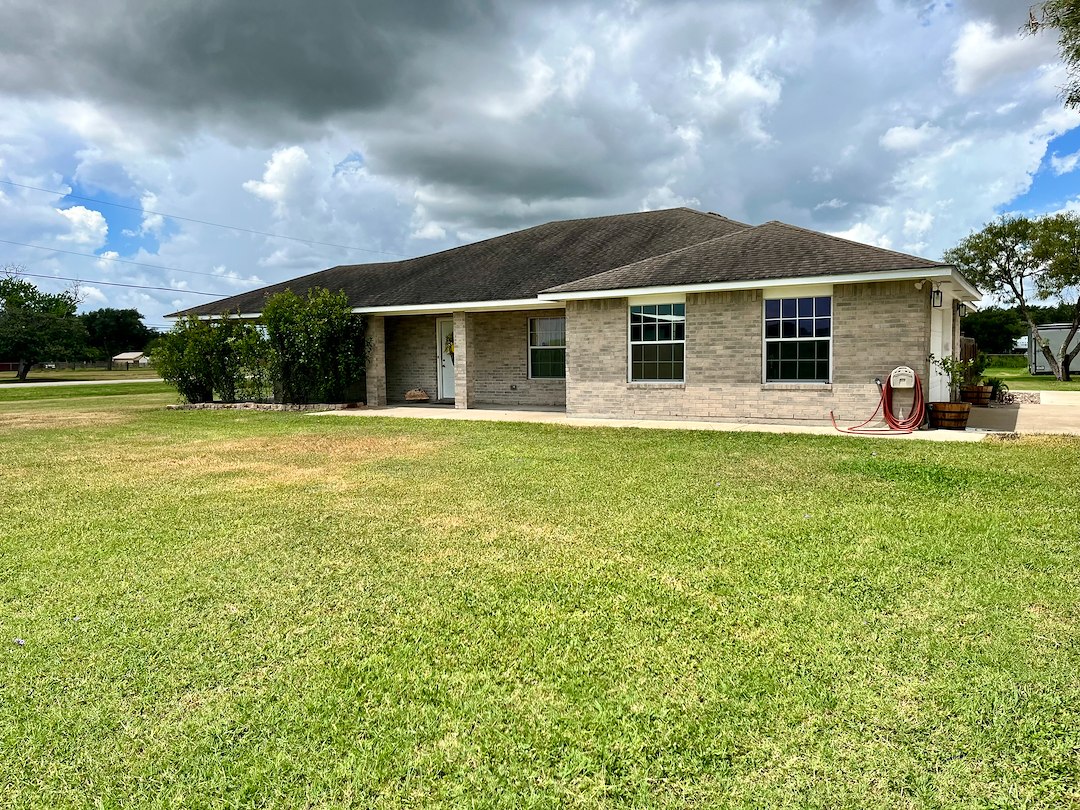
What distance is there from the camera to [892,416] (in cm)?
1249

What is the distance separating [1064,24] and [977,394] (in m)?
10.6

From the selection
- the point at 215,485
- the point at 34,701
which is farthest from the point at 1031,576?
the point at 215,485

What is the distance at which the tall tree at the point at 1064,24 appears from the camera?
32.8 feet

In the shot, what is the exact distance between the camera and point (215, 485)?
784cm

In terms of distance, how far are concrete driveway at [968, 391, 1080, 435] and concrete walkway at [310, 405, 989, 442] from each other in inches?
50.6

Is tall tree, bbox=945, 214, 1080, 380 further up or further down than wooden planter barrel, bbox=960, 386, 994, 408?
further up

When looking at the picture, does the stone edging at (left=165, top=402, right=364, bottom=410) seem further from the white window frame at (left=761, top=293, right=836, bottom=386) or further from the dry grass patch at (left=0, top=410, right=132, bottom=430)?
the white window frame at (left=761, top=293, right=836, bottom=386)

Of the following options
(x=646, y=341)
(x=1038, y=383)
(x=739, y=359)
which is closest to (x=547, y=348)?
(x=646, y=341)

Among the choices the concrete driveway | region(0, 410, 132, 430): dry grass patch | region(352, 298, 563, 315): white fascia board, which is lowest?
the concrete driveway

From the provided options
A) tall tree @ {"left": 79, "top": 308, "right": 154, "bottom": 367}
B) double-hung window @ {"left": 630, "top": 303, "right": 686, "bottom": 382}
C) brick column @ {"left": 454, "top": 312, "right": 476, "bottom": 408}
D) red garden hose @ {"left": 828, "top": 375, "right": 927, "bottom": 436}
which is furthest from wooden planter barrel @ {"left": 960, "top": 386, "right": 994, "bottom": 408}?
tall tree @ {"left": 79, "top": 308, "right": 154, "bottom": 367}

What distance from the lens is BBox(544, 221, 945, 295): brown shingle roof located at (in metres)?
12.4

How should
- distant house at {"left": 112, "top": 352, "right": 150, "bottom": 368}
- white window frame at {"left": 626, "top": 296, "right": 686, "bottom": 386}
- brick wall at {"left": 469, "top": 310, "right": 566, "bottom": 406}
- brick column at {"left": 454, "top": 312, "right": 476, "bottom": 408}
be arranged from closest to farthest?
white window frame at {"left": 626, "top": 296, "right": 686, "bottom": 386}
brick column at {"left": 454, "top": 312, "right": 476, "bottom": 408}
brick wall at {"left": 469, "top": 310, "right": 566, "bottom": 406}
distant house at {"left": 112, "top": 352, "right": 150, "bottom": 368}


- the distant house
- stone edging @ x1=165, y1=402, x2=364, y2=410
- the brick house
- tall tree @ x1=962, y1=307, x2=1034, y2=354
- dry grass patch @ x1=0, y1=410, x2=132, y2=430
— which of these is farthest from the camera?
the distant house

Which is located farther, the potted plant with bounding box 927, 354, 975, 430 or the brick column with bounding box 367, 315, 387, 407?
the brick column with bounding box 367, 315, 387, 407
